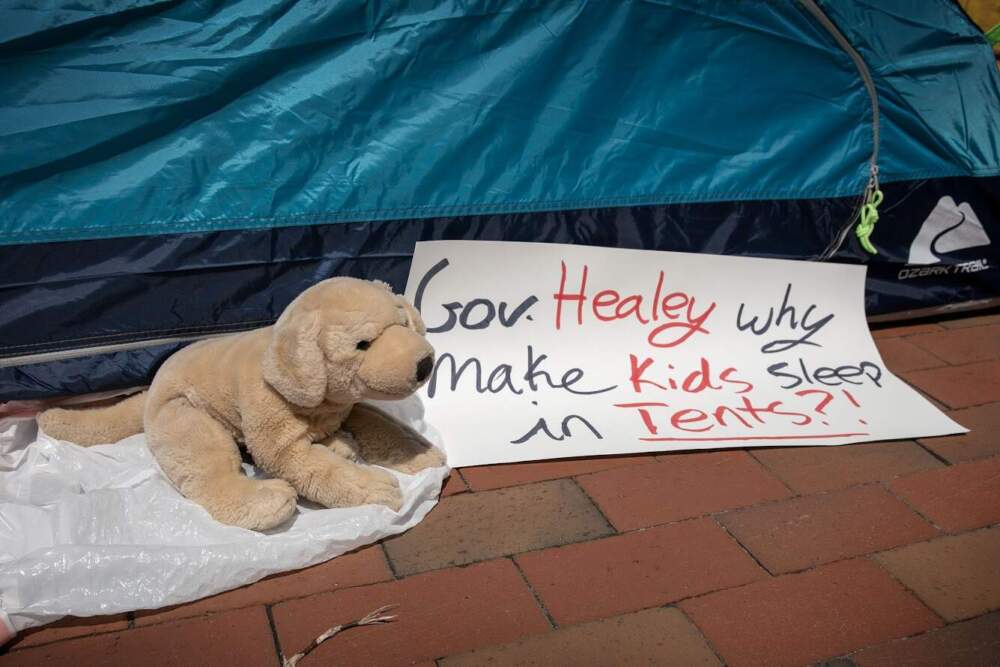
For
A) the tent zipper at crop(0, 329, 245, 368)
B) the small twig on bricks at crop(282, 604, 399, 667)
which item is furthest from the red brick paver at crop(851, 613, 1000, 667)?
the tent zipper at crop(0, 329, 245, 368)

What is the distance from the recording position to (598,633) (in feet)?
4.09

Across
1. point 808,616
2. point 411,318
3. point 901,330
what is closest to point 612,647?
point 808,616

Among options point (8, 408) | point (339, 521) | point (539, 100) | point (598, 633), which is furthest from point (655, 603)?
point (8, 408)

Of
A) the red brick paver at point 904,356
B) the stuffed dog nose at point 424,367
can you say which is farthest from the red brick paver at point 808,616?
the red brick paver at point 904,356

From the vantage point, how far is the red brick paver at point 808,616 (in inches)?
48.3

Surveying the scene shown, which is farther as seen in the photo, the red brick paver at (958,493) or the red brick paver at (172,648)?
the red brick paver at (958,493)

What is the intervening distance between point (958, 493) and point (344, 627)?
99 cm

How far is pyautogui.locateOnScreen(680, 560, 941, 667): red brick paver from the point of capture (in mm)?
1228

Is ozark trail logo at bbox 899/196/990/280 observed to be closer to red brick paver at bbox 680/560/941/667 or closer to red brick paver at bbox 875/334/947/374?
red brick paver at bbox 875/334/947/374

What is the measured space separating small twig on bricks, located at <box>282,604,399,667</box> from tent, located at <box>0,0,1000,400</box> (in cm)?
57

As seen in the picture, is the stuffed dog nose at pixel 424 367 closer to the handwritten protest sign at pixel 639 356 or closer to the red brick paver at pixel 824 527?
the handwritten protest sign at pixel 639 356

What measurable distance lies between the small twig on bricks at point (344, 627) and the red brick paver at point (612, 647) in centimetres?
11

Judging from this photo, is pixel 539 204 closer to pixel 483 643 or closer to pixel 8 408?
pixel 483 643

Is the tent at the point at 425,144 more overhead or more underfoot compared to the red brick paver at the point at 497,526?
more overhead
